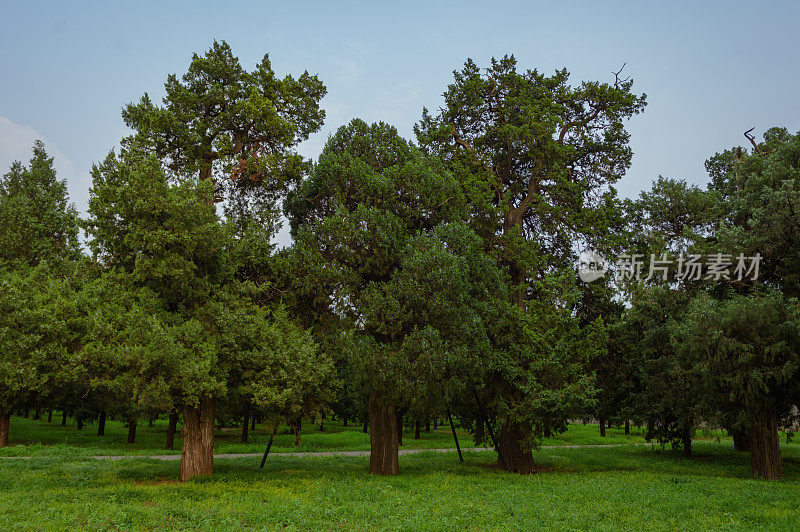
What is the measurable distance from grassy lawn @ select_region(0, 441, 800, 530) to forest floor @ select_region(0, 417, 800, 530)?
4 centimetres

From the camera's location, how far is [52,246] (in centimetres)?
3234

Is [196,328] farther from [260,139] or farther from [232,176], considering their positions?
[260,139]

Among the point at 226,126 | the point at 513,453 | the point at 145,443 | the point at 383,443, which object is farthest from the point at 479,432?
the point at 145,443

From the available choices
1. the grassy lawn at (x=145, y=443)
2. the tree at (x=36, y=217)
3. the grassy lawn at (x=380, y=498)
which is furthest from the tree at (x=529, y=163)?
the tree at (x=36, y=217)

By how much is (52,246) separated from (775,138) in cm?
4393

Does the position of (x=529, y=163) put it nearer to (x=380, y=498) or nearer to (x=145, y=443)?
(x=380, y=498)

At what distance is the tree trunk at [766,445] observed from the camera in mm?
20234

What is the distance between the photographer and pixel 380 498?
1520cm

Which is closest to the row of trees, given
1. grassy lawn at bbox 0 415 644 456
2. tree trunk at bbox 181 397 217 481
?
tree trunk at bbox 181 397 217 481

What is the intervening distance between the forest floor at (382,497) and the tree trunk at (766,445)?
2.72 ft

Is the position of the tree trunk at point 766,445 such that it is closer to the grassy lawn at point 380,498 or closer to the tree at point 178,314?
the grassy lawn at point 380,498

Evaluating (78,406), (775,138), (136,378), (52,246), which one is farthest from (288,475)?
(775,138)

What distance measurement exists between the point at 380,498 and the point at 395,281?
7.54 meters

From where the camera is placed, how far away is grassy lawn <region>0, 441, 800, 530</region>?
12062mm
